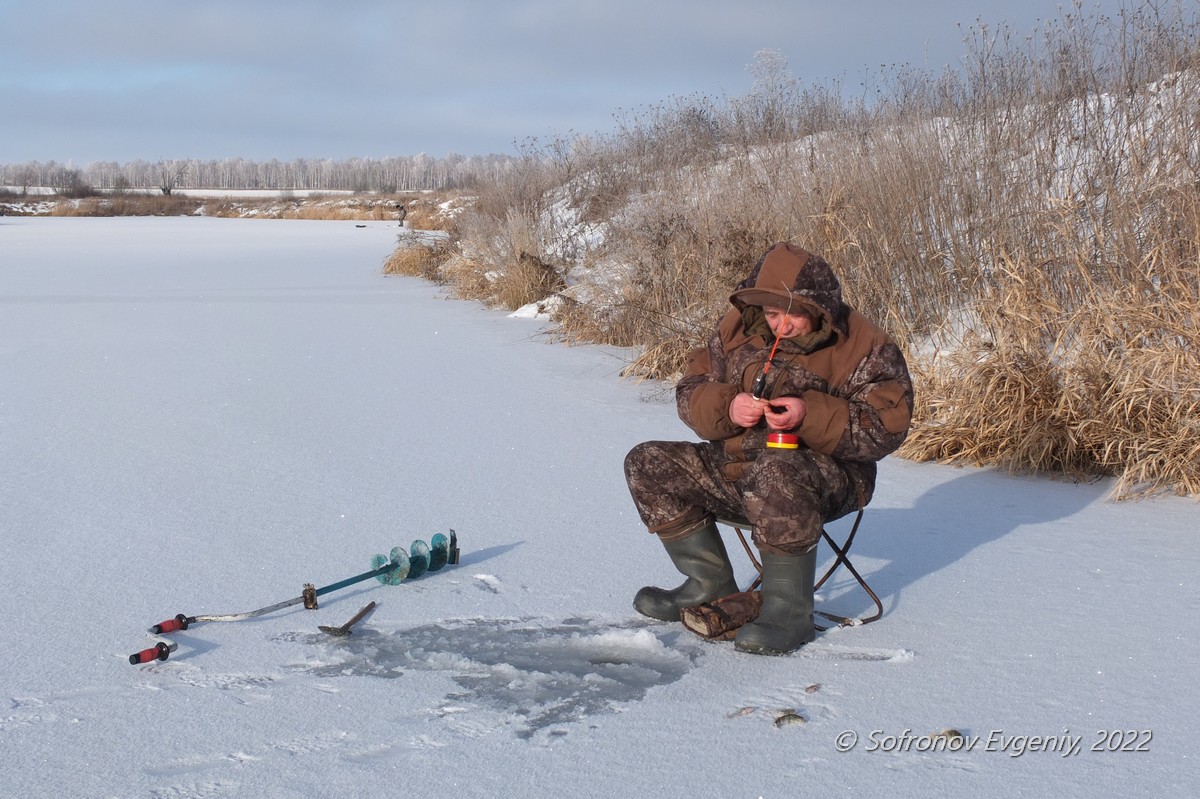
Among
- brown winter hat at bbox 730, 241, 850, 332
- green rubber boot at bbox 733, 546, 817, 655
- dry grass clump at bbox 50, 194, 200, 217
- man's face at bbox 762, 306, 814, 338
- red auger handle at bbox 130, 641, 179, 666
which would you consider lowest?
red auger handle at bbox 130, 641, 179, 666

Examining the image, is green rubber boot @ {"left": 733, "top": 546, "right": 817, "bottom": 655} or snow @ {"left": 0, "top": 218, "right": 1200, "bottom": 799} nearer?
snow @ {"left": 0, "top": 218, "right": 1200, "bottom": 799}

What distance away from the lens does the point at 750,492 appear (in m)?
3.22

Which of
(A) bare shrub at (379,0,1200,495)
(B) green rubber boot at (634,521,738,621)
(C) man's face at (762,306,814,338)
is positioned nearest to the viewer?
(C) man's face at (762,306,814,338)

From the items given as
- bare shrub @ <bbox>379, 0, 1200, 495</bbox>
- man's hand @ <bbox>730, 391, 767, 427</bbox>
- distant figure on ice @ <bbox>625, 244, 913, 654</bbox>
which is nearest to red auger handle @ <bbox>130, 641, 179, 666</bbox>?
distant figure on ice @ <bbox>625, 244, 913, 654</bbox>

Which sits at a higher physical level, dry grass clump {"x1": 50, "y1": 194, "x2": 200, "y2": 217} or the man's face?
dry grass clump {"x1": 50, "y1": 194, "x2": 200, "y2": 217}

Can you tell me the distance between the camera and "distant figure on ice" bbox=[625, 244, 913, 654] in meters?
3.24

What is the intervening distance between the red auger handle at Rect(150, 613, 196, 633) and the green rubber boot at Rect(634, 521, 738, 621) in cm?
137

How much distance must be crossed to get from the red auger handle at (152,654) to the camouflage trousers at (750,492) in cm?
142

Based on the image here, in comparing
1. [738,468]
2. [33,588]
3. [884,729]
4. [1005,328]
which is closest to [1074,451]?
[1005,328]

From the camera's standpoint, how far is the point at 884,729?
9.21 ft

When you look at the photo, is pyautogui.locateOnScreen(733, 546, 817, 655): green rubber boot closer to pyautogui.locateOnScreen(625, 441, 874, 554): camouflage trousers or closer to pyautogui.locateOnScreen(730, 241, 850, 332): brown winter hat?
pyautogui.locateOnScreen(625, 441, 874, 554): camouflage trousers

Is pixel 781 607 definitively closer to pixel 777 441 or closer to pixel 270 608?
pixel 777 441

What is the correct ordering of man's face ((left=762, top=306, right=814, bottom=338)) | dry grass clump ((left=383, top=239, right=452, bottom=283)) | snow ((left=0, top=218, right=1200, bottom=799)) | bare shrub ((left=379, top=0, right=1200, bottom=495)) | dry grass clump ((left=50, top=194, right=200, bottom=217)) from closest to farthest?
snow ((left=0, top=218, right=1200, bottom=799)) < man's face ((left=762, top=306, right=814, bottom=338)) < bare shrub ((left=379, top=0, right=1200, bottom=495)) < dry grass clump ((left=383, top=239, right=452, bottom=283)) < dry grass clump ((left=50, top=194, right=200, bottom=217))

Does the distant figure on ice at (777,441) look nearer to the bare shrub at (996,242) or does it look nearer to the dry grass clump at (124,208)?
the bare shrub at (996,242)
